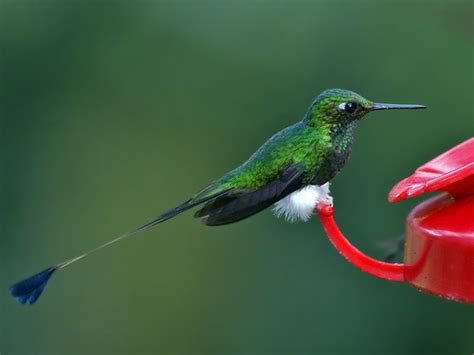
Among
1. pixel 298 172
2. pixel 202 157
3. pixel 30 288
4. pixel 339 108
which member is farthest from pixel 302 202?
pixel 202 157

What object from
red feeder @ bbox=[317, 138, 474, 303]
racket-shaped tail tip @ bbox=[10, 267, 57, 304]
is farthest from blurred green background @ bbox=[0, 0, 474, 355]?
racket-shaped tail tip @ bbox=[10, 267, 57, 304]

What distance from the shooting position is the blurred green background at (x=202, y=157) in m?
4.94

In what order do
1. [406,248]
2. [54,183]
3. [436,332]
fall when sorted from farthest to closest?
1. [54,183]
2. [436,332]
3. [406,248]

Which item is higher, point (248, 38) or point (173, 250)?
point (248, 38)

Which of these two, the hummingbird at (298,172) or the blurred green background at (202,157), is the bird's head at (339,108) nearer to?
the hummingbird at (298,172)

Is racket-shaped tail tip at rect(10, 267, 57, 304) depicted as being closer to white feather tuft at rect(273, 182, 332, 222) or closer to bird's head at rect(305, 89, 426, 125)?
white feather tuft at rect(273, 182, 332, 222)

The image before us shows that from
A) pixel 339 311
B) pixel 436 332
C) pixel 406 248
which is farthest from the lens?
pixel 339 311

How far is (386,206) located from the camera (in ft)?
16.0

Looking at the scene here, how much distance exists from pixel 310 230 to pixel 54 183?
166cm

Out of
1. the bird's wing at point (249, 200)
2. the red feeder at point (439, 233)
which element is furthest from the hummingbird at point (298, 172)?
the red feeder at point (439, 233)

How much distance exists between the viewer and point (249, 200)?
2508 millimetres

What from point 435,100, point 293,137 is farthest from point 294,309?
point 293,137

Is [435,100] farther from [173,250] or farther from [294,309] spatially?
[173,250]

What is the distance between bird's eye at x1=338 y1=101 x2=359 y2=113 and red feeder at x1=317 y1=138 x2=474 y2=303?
258mm
